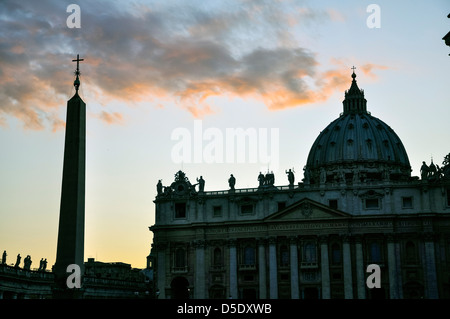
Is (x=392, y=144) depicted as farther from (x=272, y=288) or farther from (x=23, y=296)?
(x=23, y=296)

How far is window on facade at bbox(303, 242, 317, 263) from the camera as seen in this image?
272ft

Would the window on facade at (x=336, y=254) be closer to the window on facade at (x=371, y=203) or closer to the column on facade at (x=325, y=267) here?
the column on facade at (x=325, y=267)

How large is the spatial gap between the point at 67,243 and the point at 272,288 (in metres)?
54.2

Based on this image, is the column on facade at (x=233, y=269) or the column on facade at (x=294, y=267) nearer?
the column on facade at (x=294, y=267)

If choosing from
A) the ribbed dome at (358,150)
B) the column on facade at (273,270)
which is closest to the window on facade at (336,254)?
the column on facade at (273,270)

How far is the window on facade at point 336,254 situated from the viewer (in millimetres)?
82312

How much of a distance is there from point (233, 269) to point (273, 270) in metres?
4.64

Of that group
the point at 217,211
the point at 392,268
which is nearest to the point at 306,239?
the point at 392,268

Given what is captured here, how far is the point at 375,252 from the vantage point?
81.9 meters

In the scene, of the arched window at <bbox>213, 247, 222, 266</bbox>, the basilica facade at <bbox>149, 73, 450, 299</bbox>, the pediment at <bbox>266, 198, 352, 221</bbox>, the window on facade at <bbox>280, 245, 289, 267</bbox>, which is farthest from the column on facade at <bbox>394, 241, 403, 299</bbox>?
the arched window at <bbox>213, 247, 222, 266</bbox>

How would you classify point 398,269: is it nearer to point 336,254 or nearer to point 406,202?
point 336,254

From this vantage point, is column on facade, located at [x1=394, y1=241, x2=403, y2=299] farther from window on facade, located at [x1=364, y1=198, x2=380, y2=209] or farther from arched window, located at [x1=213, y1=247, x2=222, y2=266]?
arched window, located at [x1=213, y1=247, x2=222, y2=266]

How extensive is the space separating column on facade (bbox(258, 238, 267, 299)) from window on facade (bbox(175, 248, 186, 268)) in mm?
9336

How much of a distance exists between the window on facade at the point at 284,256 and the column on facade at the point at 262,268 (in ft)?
6.20
